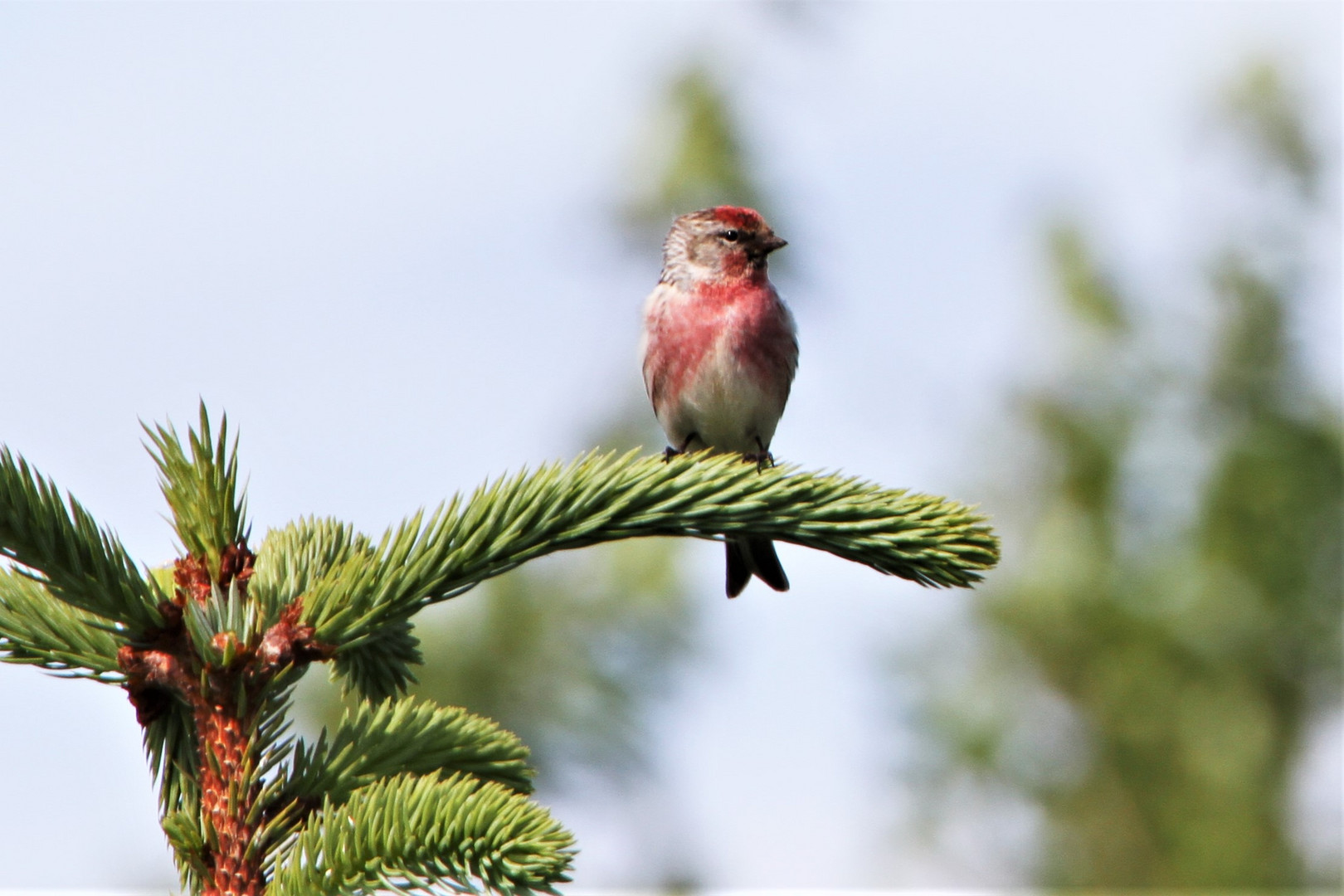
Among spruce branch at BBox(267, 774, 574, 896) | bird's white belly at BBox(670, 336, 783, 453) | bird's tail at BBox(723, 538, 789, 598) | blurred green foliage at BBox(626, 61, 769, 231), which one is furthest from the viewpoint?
blurred green foliage at BBox(626, 61, 769, 231)

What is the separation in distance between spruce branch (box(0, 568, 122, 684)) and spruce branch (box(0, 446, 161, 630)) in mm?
59

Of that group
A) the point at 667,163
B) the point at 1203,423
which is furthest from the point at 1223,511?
the point at 667,163

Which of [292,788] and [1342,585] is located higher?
[1342,585]

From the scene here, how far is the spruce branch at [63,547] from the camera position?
1.58 metres

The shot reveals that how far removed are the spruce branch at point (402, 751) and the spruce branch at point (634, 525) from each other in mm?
112

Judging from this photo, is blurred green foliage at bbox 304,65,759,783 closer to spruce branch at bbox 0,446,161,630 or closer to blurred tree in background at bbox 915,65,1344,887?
spruce branch at bbox 0,446,161,630

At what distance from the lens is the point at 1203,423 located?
797 inches

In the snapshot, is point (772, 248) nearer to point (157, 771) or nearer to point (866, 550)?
point (866, 550)

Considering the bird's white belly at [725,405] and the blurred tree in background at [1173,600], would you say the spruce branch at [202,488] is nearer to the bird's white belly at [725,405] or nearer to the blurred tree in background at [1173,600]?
the bird's white belly at [725,405]

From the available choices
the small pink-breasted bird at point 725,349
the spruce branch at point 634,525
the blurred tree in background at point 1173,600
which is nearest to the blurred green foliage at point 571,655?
the small pink-breasted bird at point 725,349

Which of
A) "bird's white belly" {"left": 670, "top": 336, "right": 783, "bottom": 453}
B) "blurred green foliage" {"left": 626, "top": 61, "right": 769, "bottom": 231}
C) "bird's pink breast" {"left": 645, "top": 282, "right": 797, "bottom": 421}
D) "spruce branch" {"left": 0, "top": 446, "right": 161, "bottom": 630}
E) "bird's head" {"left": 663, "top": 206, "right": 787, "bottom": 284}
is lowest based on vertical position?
"spruce branch" {"left": 0, "top": 446, "right": 161, "bottom": 630}

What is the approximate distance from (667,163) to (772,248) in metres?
3.00

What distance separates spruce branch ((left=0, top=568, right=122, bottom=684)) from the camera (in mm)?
1657

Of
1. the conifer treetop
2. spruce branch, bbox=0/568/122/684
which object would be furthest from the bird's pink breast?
spruce branch, bbox=0/568/122/684
